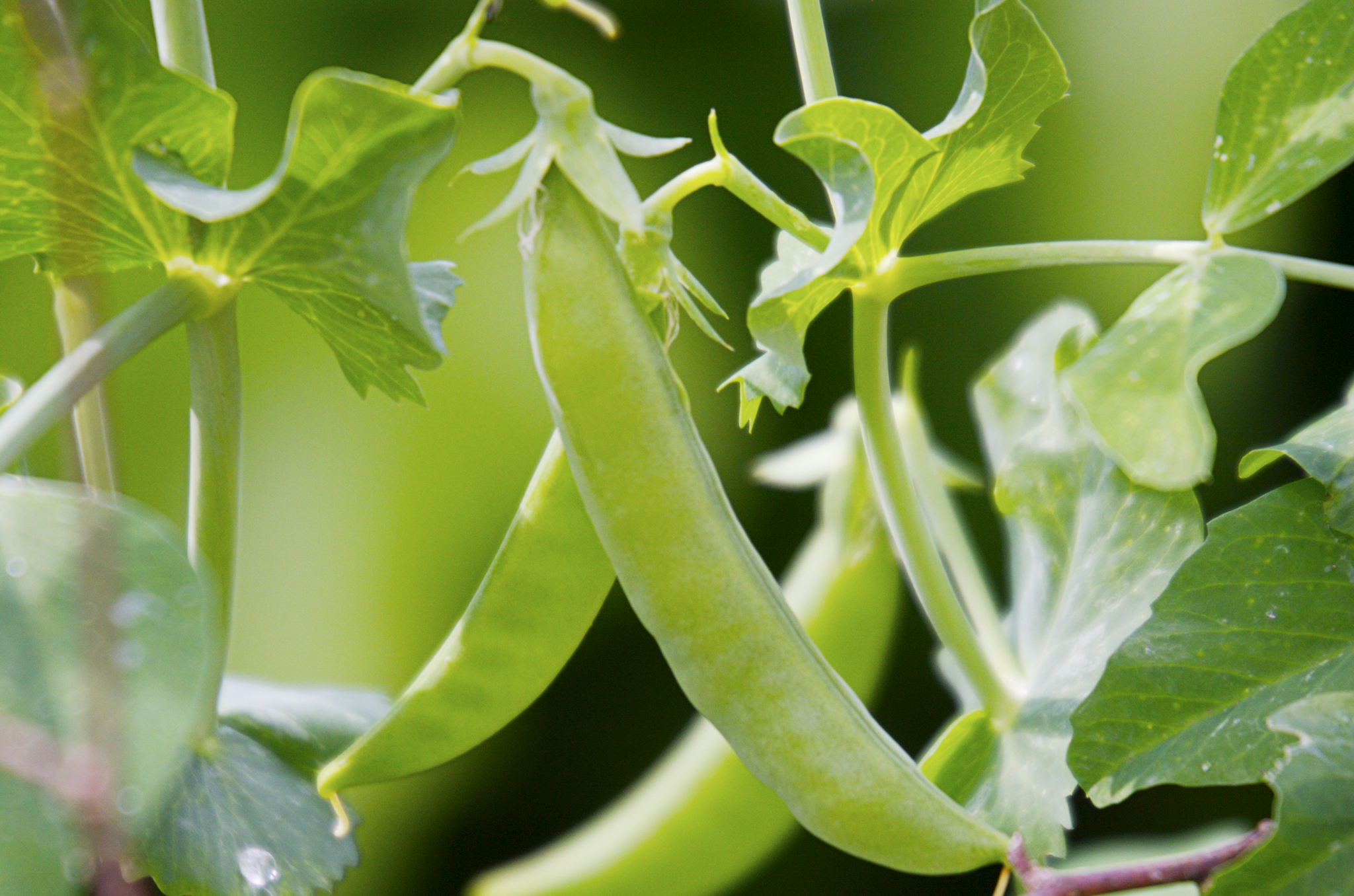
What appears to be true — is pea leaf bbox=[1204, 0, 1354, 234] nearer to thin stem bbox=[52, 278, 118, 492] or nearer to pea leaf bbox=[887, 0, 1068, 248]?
pea leaf bbox=[887, 0, 1068, 248]

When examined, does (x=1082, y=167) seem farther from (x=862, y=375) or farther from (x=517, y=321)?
(x=862, y=375)

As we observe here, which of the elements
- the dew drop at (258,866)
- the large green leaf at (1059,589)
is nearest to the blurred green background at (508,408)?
the large green leaf at (1059,589)

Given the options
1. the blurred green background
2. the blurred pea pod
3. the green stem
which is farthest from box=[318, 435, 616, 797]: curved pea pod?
the blurred green background

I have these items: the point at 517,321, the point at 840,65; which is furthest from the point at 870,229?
the point at 840,65

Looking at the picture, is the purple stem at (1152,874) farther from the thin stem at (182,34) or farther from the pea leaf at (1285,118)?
the thin stem at (182,34)

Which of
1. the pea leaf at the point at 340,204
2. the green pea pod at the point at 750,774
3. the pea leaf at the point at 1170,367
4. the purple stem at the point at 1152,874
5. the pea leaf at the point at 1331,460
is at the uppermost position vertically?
the pea leaf at the point at 340,204
